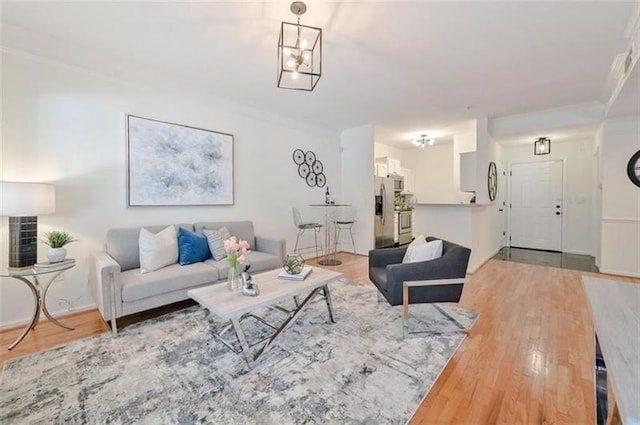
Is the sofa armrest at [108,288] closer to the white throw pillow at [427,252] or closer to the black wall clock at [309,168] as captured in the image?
the white throw pillow at [427,252]

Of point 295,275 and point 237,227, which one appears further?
point 237,227

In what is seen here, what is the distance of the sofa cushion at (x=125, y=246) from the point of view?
282 centimetres

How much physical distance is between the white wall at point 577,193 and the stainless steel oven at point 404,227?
127 inches

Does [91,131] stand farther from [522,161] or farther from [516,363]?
[522,161]

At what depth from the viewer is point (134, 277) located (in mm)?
2559

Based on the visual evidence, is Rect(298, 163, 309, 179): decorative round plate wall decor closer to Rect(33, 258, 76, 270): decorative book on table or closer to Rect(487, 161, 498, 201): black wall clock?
Rect(487, 161, 498, 201): black wall clock

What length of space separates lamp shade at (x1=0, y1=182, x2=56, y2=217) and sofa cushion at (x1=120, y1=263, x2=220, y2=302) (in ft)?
2.80

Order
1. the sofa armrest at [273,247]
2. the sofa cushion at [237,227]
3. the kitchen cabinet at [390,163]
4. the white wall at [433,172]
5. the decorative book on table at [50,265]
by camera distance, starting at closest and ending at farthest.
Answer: the decorative book on table at [50,265] → the sofa cushion at [237,227] → the sofa armrest at [273,247] → the kitchen cabinet at [390,163] → the white wall at [433,172]

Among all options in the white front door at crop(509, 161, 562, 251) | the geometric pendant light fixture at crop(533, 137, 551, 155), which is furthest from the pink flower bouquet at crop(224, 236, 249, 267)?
the white front door at crop(509, 161, 562, 251)

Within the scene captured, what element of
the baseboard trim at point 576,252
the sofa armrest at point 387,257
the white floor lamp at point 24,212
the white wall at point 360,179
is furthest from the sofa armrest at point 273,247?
the baseboard trim at point 576,252

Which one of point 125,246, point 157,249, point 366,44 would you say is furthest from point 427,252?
point 125,246

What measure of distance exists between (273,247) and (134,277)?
5.31ft

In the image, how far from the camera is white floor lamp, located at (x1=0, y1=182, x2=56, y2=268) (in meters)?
2.13

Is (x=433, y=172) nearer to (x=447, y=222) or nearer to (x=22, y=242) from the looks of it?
(x=447, y=222)
